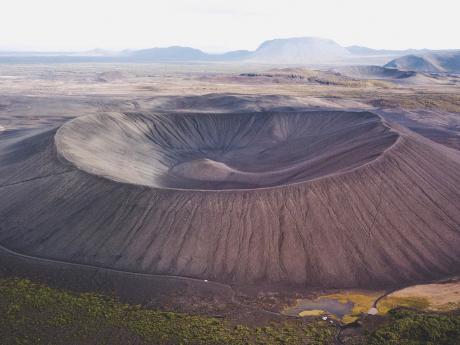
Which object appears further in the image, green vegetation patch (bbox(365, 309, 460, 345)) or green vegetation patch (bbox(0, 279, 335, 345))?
green vegetation patch (bbox(0, 279, 335, 345))

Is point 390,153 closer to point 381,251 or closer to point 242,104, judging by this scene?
point 381,251

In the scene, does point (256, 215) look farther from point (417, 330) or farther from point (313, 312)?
point (417, 330)

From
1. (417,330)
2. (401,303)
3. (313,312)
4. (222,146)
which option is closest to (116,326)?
(313,312)

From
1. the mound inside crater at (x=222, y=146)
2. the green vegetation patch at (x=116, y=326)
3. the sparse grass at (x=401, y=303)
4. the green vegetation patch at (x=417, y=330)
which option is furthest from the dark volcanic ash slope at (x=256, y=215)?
the green vegetation patch at (x=116, y=326)

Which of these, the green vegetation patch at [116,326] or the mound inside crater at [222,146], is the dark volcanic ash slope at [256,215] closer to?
the mound inside crater at [222,146]

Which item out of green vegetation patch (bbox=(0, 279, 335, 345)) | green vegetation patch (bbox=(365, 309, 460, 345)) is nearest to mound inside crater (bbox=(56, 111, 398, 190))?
green vegetation patch (bbox=(0, 279, 335, 345))

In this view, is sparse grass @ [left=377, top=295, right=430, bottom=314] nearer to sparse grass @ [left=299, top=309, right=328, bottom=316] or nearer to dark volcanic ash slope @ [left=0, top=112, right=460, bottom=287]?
dark volcanic ash slope @ [left=0, top=112, right=460, bottom=287]
